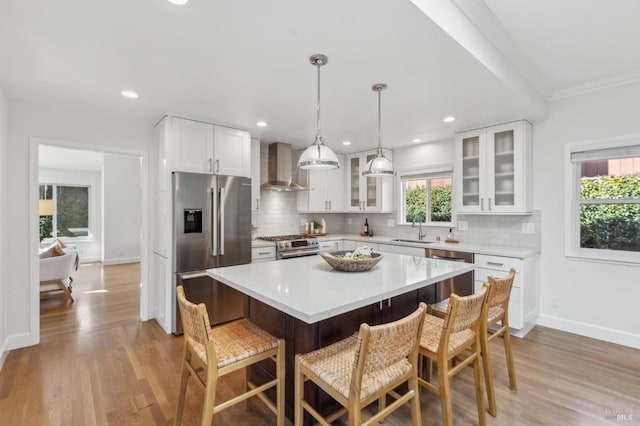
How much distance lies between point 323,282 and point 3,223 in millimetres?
3065

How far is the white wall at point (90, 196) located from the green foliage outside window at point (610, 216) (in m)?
10.1

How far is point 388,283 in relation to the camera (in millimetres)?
1959

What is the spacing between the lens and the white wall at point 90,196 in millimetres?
8086

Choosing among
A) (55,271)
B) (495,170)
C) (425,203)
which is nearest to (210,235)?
(55,271)

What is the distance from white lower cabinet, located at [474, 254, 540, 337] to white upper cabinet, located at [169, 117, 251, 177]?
3031 millimetres

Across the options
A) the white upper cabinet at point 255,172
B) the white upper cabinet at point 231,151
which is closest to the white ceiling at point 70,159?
the white upper cabinet at point 255,172

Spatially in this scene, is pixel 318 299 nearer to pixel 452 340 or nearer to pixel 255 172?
pixel 452 340

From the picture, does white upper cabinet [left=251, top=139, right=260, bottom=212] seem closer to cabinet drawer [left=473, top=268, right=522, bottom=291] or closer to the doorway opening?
cabinet drawer [left=473, top=268, right=522, bottom=291]

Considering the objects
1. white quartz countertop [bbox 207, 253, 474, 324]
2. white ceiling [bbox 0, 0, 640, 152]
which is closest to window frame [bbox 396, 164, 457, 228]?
white ceiling [bbox 0, 0, 640, 152]

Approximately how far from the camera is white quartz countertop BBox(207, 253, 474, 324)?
1.55 metres

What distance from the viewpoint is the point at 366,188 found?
5.34 meters

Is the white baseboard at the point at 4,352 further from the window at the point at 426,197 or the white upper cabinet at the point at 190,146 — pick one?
the window at the point at 426,197

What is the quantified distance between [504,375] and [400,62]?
257 cm

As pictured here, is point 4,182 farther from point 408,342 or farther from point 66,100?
point 408,342
